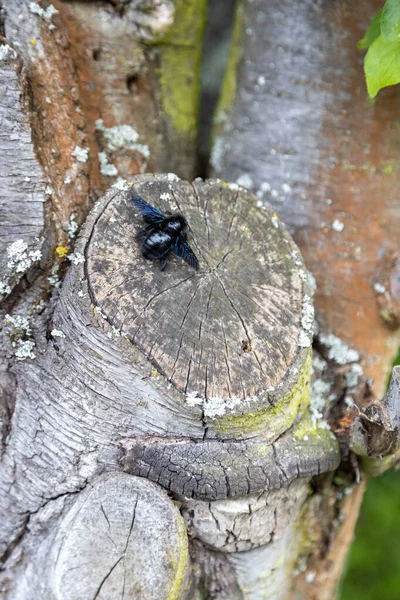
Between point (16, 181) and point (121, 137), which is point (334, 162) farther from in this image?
point (16, 181)

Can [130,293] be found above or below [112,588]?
above

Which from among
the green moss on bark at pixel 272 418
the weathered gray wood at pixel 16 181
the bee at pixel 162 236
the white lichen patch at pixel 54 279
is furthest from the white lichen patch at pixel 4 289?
the green moss on bark at pixel 272 418

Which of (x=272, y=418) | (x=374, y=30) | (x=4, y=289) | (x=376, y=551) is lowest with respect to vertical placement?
(x=376, y=551)

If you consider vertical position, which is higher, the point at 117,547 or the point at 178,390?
the point at 178,390

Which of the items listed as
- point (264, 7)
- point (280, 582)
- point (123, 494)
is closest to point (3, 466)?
point (123, 494)

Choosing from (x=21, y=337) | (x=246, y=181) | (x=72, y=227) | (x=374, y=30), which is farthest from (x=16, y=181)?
(x=374, y=30)

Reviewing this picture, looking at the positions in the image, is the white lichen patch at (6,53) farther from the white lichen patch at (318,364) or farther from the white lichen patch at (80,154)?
the white lichen patch at (318,364)

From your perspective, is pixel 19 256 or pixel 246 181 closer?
pixel 19 256

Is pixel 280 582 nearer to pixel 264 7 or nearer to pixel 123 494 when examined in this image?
pixel 123 494
